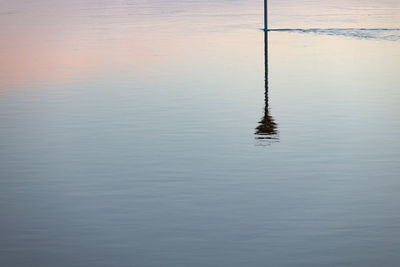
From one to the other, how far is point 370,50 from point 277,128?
24025 millimetres

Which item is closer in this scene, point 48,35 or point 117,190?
point 117,190

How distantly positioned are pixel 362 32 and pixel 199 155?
40077 millimetres

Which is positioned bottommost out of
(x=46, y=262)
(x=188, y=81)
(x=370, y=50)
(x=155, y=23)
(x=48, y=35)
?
(x=46, y=262)

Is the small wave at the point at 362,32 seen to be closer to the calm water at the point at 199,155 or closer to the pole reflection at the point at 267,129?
the calm water at the point at 199,155

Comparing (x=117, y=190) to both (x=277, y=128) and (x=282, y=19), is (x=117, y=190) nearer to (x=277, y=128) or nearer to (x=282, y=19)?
(x=277, y=128)

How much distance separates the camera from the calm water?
17375 millimetres

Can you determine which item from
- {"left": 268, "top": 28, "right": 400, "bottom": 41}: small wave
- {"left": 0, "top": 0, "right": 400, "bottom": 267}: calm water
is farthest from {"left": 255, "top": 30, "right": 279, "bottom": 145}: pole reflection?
{"left": 268, "top": 28, "right": 400, "bottom": 41}: small wave

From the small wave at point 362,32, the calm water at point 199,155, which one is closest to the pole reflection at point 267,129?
the calm water at point 199,155

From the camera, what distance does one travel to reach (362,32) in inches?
2480

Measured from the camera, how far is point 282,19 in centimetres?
7919

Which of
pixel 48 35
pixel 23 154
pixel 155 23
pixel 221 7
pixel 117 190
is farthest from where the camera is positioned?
pixel 221 7

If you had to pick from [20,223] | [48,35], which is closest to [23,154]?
[20,223]

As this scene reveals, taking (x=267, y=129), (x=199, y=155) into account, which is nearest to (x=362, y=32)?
(x=267, y=129)

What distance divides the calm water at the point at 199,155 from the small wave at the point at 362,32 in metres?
4.50
